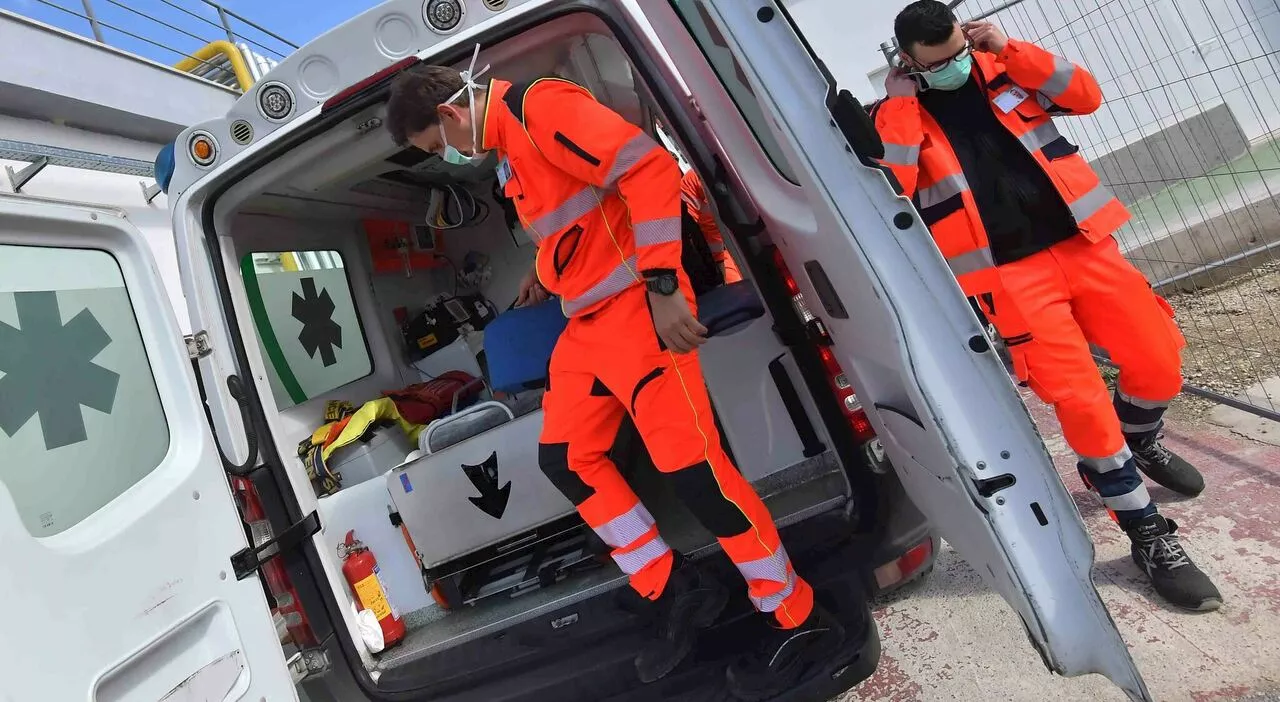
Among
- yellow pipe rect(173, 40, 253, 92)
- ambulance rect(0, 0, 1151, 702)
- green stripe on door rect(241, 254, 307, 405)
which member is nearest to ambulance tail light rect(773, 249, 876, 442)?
ambulance rect(0, 0, 1151, 702)

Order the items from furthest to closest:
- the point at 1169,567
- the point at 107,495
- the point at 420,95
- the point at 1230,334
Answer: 1. the point at 1230,334
2. the point at 1169,567
3. the point at 420,95
4. the point at 107,495

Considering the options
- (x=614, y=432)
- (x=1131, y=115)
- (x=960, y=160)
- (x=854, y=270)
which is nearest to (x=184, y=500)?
(x=614, y=432)

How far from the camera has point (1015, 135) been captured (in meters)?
2.16

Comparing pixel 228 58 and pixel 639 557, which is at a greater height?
pixel 228 58

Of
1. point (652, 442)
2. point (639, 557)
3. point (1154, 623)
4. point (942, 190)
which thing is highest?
point (942, 190)

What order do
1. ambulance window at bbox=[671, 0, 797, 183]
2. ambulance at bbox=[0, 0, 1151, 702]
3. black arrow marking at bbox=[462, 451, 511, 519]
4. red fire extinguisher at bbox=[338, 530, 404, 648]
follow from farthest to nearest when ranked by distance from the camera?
black arrow marking at bbox=[462, 451, 511, 519] < red fire extinguisher at bbox=[338, 530, 404, 648] < ambulance window at bbox=[671, 0, 797, 183] < ambulance at bbox=[0, 0, 1151, 702]

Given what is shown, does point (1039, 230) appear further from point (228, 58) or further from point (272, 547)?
point (228, 58)

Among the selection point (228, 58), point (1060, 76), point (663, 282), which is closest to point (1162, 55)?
point (1060, 76)

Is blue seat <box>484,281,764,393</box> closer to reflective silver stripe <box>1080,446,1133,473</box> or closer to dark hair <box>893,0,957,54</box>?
dark hair <box>893,0,957,54</box>

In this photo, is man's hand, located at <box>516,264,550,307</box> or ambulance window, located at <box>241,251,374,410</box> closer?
man's hand, located at <box>516,264,550,307</box>

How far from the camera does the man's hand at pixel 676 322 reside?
1872 mm

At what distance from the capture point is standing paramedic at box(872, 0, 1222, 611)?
2096mm

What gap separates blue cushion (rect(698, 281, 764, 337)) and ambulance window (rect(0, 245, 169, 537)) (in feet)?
5.17

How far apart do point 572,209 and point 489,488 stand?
4.07 feet
